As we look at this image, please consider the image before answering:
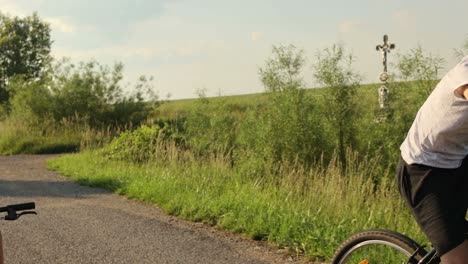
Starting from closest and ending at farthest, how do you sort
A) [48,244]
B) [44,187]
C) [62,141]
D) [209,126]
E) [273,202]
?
[48,244] < [273,202] < [44,187] < [209,126] < [62,141]

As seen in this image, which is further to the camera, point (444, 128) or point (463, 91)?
point (444, 128)

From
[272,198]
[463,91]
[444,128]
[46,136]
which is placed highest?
[463,91]

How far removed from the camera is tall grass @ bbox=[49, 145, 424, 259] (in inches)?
247

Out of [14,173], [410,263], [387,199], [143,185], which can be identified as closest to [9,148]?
[14,173]

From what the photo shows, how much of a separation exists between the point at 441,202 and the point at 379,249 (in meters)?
0.73

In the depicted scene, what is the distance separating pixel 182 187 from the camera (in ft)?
30.2

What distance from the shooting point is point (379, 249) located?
3617mm

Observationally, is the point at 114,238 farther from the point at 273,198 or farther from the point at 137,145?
the point at 137,145

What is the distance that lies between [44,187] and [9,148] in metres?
10.8

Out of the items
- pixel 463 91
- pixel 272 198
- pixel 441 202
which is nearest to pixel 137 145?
pixel 272 198

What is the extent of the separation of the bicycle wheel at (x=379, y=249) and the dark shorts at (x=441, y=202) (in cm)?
35

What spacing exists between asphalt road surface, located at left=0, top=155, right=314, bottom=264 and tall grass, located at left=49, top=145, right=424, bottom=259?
10.0 inches

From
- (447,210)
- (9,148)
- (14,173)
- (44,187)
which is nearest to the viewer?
(447,210)

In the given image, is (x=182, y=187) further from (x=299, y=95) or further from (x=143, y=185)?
(x=299, y=95)
